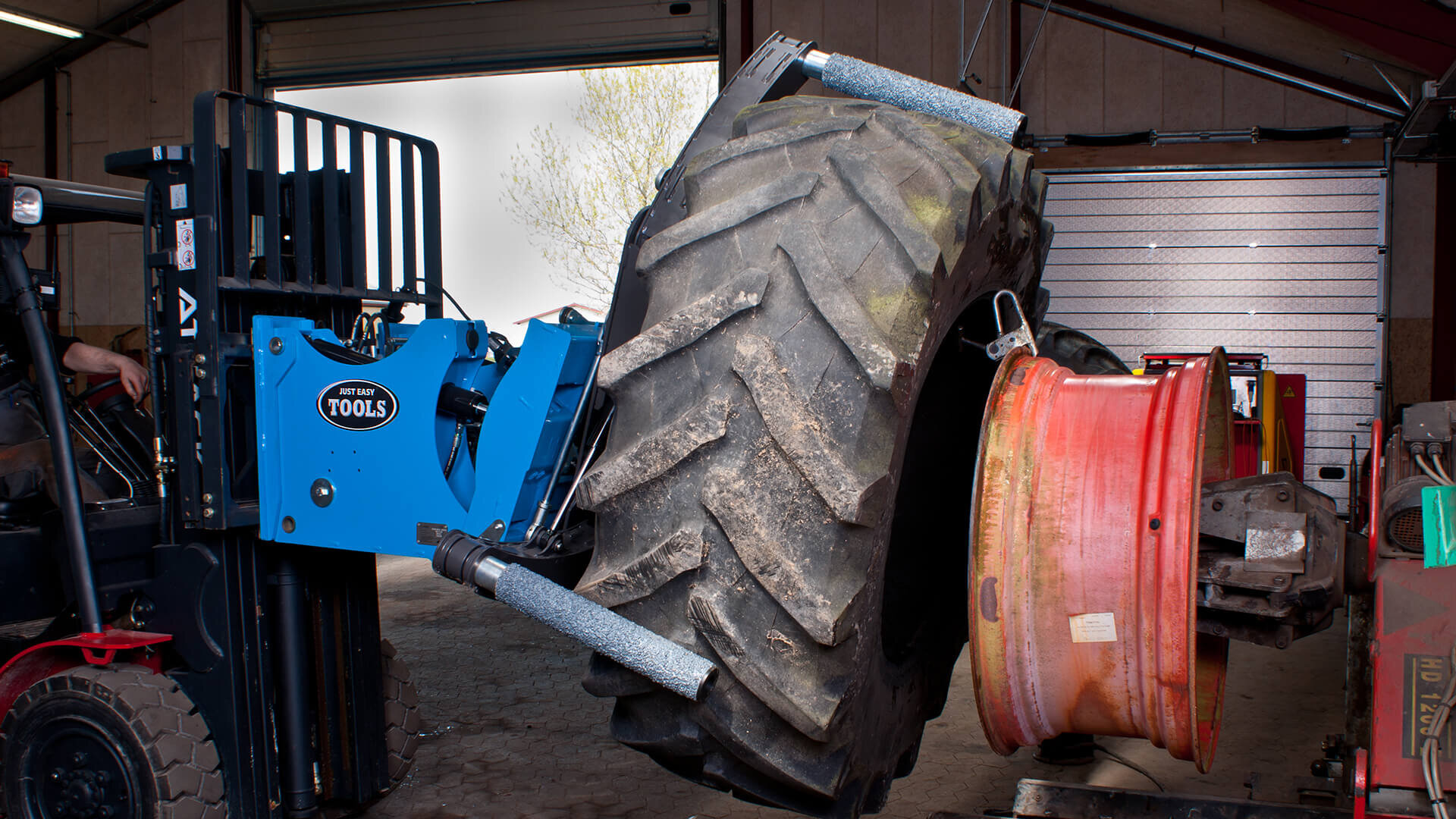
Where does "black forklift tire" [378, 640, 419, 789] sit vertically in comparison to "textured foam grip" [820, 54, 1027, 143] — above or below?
below

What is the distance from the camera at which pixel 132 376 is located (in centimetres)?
342

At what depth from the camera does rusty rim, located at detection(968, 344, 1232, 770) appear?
1.94 metres

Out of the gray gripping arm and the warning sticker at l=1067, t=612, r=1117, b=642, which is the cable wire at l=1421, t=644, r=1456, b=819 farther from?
the gray gripping arm

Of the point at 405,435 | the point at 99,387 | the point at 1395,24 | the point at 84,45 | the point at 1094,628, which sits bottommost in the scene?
the point at 1094,628

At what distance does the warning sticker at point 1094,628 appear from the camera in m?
2.00

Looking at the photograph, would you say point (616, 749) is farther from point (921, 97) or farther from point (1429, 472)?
point (1429, 472)

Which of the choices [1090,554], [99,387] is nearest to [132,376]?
[99,387]

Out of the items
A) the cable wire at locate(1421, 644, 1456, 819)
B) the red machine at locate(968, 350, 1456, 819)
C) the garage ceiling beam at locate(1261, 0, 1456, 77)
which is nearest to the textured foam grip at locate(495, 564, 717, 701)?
the red machine at locate(968, 350, 1456, 819)

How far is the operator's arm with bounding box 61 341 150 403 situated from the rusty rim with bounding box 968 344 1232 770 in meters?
2.84

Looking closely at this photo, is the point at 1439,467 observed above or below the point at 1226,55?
below

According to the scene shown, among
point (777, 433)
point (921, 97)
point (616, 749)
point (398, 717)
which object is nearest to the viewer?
point (777, 433)

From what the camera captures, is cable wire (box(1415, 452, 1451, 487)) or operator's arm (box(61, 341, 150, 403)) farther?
operator's arm (box(61, 341, 150, 403))

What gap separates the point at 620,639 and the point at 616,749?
9.25ft

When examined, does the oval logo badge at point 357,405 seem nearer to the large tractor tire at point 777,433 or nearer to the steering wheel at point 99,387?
the large tractor tire at point 777,433
